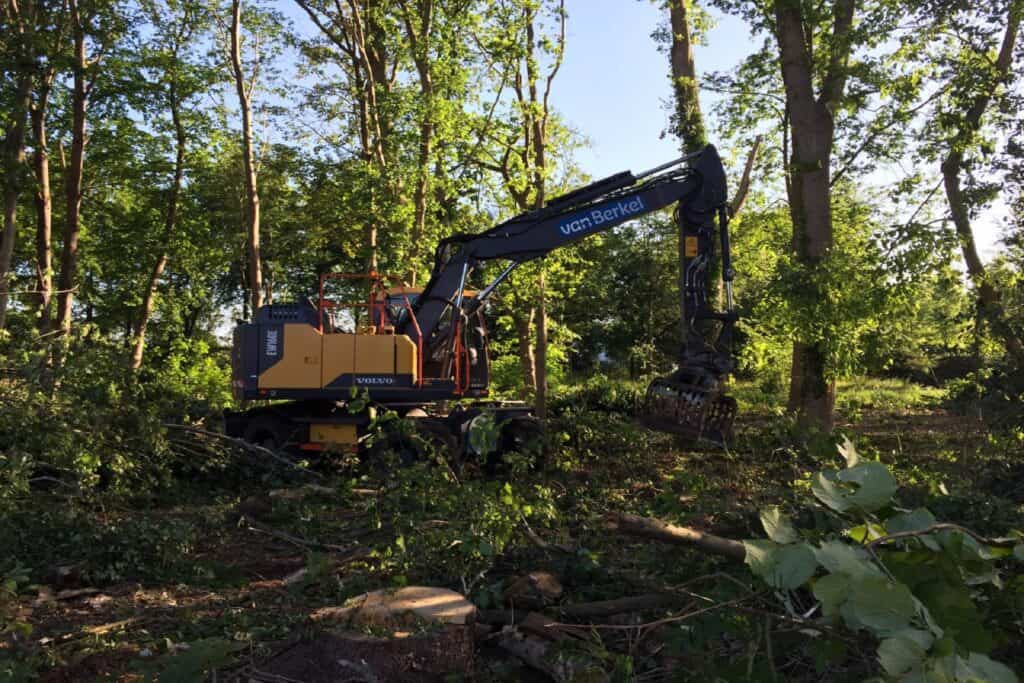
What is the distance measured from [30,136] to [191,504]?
45.5 feet

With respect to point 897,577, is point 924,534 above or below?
above

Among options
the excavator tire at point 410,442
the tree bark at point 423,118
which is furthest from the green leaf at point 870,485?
the tree bark at point 423,118

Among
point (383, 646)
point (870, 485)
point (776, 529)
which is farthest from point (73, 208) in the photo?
point (870, 485)

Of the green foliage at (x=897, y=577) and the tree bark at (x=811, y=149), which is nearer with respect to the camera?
the green foliage at (x=897, y=577)

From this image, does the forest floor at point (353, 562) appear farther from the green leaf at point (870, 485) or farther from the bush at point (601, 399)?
the bush at point (601, 399)

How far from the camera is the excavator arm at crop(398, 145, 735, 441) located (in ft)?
31.0

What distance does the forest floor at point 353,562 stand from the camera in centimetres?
383

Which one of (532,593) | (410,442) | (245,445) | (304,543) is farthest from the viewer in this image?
(410,442)

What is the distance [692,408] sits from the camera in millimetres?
9344

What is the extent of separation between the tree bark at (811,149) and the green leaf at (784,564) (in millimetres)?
10596

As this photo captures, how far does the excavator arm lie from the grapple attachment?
0.01 metres

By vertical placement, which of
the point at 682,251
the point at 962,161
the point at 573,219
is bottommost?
the point at 682,251

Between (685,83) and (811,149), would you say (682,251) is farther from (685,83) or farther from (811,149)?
(685,83)

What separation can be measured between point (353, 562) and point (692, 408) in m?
4.59
